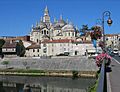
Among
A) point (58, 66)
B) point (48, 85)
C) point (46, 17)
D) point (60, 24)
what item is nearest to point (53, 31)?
point (60, 24)

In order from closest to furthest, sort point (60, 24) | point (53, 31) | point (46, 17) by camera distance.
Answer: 1. point (53, 31)
2. point (60, 24)
3. point (46, 17)

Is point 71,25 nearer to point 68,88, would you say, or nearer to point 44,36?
point 44,36

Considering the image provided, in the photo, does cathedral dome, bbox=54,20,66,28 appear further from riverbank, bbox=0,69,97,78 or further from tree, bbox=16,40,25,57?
riverbank, bbox=0,69,97,78

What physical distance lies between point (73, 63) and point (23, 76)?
10497 millimetres

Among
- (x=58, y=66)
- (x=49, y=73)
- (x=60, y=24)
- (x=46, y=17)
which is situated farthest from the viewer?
(x=46, y=17)

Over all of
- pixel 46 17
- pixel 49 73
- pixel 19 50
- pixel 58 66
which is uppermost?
pixel 46 17

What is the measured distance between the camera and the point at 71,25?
118875mm

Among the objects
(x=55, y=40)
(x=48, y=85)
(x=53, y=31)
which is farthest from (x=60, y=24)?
(x=48, y=85)

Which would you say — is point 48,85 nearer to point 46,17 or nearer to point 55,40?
point 55,40

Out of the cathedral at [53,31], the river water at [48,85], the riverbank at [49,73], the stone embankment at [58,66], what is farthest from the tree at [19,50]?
the river water at [48,85]

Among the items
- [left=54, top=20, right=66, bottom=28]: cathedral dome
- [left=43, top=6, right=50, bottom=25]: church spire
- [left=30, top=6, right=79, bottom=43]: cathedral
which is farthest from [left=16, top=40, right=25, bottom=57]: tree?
[left=43, top=6, right=50, bottom=25]: church spire

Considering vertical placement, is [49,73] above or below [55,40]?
below

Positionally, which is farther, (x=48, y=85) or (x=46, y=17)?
(x=46, y=17)

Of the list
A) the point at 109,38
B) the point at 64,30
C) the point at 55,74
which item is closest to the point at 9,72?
the point at 55,74
